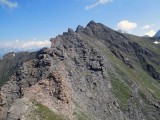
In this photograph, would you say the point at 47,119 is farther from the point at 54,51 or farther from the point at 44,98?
the point at 54,51

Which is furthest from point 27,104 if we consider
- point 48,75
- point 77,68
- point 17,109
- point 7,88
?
point 77,68

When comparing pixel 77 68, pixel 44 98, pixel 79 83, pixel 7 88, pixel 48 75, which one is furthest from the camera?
pixel 77 68

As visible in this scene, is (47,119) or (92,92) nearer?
(47,119)

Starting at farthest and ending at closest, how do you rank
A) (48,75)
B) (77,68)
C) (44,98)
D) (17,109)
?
(77,68) → (48,75) → (44,98) → (17,109)

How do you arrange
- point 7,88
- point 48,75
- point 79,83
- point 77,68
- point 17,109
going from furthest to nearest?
point 77,68
point 79,83
point 7,88
point 48,75
point 17,109

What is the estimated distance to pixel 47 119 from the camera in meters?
126

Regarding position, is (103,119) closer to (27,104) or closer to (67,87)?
(67,87)

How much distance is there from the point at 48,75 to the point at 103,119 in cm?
3965

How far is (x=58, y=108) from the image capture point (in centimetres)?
14062

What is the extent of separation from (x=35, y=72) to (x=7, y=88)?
53.3 feet

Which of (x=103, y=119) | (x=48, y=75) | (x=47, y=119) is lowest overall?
(x=103, y=119)

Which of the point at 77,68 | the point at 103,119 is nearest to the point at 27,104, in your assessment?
the point at 103,119

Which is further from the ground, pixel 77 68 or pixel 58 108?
pixel 77 68

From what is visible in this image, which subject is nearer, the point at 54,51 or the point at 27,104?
the point at 27,104
